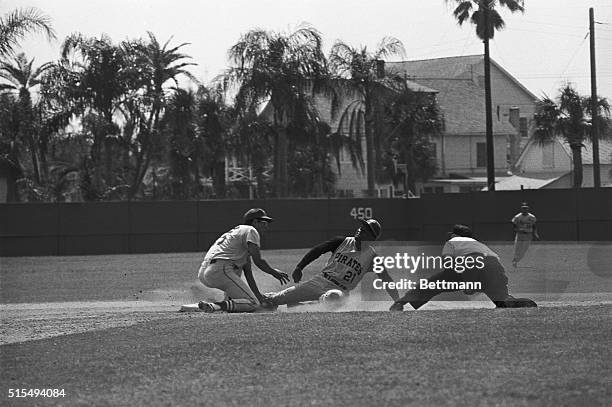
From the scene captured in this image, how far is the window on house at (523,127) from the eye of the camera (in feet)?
224

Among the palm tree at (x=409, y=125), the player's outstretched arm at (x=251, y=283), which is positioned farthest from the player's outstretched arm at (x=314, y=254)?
the palm tree at (x=409, y=125)

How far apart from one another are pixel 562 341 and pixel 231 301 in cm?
535

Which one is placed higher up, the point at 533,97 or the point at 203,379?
the point at 533,97

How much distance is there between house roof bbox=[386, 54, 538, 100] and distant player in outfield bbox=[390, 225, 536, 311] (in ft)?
173

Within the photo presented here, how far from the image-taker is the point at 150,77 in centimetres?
4647

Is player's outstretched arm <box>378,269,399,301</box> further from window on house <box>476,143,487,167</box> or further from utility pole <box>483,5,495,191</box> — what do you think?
window on house <box>476,143,487,167</box>

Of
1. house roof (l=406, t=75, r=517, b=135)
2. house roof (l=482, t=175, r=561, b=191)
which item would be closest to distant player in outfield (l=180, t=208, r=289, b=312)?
house roof (l=482, t=175, r=561, b=191)

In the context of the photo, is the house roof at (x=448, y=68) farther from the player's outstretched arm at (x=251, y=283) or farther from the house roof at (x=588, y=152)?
the player's outstretched arm at (x=251, y=283)

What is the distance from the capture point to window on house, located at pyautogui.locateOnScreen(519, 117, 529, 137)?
68.1m

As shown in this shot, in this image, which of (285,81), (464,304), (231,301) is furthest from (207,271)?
(285,81)

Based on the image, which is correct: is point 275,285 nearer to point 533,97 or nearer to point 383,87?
point 383,87

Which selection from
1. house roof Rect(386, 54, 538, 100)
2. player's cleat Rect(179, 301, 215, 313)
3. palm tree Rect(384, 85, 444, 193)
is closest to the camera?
player's cleat Rect(179, 301, 215, 313)

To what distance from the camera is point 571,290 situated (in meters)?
19.9

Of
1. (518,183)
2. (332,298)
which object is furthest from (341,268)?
(518,183)
